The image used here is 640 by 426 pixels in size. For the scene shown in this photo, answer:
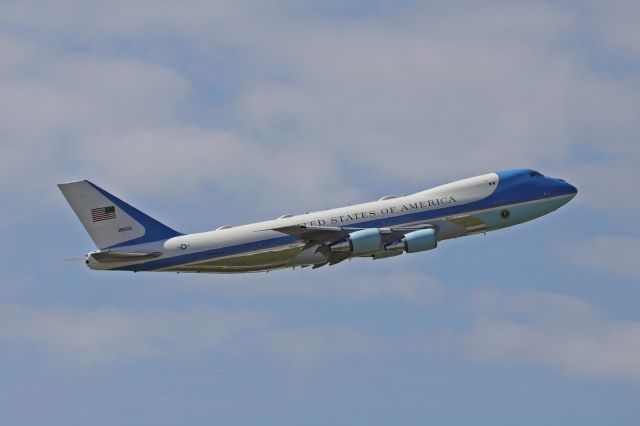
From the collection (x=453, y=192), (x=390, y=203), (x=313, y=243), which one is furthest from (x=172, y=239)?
(x=453, y=192)

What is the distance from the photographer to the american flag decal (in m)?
85.0

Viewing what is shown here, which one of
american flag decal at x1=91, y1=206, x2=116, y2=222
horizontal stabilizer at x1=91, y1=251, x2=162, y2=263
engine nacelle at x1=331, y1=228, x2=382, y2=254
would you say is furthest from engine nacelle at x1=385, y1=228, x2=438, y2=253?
american flag decal at x1=91, y1=206, x2=116, y2=222

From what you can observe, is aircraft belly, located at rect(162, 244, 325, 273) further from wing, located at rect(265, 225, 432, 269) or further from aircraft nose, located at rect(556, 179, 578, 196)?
aircraft nose, located at rect(556, 179, 578, 196)

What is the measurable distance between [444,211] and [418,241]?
14.3 ft

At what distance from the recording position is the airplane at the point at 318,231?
81.4 metres

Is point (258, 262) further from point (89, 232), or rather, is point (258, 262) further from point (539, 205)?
point (539, 205)

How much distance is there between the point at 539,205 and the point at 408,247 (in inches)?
496

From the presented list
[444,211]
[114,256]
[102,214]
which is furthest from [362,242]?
[102,214]

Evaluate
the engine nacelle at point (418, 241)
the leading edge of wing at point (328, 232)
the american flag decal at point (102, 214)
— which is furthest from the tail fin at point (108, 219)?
the engine nacelle at point (418, 241)

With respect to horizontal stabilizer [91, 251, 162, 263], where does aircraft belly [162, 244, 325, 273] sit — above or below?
below

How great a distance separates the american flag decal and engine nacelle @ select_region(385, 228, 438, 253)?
22.9 m

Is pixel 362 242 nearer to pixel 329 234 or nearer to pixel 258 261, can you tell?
pixel 329 234

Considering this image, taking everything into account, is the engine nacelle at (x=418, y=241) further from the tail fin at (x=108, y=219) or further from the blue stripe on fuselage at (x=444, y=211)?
the tail fin at (x=108, y=219)

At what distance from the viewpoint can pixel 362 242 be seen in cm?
7956
